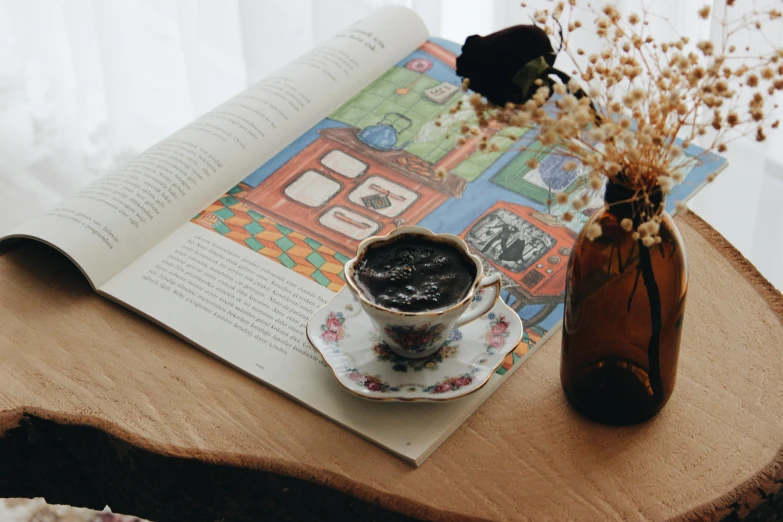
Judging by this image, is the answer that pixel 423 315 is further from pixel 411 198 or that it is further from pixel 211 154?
pixel 211 154

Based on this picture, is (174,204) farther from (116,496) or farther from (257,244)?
(116,496)

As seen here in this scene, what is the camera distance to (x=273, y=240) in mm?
1028

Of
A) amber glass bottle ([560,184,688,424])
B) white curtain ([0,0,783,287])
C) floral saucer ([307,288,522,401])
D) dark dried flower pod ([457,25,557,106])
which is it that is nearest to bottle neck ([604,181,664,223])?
amber glass bottle ([560,184,688,424])

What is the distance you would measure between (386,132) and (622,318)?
0.51 meters

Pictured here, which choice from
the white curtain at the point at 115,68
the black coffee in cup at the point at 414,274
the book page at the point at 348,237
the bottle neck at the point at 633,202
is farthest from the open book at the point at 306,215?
the white curtain at the point at 115,68

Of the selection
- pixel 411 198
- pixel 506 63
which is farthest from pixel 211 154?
pixel 506 63

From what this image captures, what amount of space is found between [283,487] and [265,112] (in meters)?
0.54

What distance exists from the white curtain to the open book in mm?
856

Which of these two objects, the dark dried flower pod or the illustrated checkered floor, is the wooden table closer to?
the illustrated checkered floor

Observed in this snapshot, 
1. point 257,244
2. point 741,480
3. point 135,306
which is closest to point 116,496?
point 135,306

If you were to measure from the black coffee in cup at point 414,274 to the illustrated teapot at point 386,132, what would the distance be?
0.32m

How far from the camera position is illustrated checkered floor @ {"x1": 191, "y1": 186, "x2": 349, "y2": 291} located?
99 centimetres

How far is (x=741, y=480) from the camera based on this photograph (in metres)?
0.77

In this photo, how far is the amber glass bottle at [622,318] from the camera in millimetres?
724
